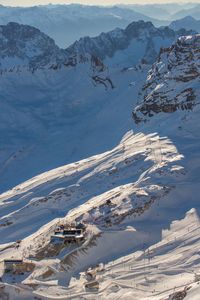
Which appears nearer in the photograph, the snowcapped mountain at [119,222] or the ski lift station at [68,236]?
the snowcapped mountain at [119,222]

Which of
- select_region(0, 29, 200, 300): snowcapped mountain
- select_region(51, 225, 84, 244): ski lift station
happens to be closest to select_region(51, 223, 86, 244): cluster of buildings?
select_region(51, 225, 84, 244): ski lift station

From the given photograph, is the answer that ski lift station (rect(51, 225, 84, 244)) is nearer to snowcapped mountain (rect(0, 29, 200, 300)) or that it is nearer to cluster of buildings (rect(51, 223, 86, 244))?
cluster of buildings (rect(51, 223, 86, 244))

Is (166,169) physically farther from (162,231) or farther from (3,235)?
(3,235)

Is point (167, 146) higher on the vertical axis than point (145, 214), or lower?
higher

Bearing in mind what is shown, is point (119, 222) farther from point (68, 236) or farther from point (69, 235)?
point (68, 236)

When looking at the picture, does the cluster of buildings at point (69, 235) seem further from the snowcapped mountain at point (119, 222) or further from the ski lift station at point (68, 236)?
the snowcapped mountain at point (119, 222)

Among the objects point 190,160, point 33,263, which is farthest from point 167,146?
point 33,263

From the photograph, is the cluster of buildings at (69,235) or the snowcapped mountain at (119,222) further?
the cluster of buildings at (69,235)

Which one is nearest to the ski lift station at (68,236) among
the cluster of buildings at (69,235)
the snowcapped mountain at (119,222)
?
the cluster of buildings at (69,235)

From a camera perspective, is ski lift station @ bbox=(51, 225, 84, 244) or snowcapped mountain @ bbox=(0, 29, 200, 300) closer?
snowcapped mountain @ bbox=(0, 29, 200, 300)
